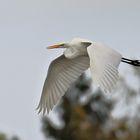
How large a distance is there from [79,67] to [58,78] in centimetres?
29

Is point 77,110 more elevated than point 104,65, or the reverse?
point 104,65

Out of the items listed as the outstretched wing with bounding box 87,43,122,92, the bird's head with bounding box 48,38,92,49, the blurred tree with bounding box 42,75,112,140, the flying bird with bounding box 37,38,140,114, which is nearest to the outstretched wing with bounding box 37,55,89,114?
the flying bird with bounding box 37,38,140,114

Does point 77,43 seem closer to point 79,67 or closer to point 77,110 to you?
point 79,67

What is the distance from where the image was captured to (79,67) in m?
11.9

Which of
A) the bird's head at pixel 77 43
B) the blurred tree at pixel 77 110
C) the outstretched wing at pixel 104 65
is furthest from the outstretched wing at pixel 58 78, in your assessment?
the blurred tree at pixel 77 110

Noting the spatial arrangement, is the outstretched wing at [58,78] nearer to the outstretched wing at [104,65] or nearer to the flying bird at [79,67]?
the flying bird at [79,67]

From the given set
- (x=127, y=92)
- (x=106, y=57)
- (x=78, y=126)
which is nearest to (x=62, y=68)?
(x=106, y=57)

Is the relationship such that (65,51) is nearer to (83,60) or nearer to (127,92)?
(83,60)

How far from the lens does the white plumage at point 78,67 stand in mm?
9703

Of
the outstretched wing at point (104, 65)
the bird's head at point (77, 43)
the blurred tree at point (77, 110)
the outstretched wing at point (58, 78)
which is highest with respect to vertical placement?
the outstretched wing at point (104, 65)

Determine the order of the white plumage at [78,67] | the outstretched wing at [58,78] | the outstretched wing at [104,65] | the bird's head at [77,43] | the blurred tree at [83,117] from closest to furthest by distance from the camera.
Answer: the outstretched wing at [104,65] < the white plumage at [78,67] < the bird's head at [77,43] < the outstretched wing at [58,78] < the blurred tree at [83,117]

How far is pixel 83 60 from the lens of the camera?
38.8ft

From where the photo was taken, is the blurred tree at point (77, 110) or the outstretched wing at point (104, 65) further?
the blurred tree at point (77, 110)

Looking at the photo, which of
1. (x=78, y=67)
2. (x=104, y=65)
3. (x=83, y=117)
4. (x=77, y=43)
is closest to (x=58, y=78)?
(x=78, y=67)
